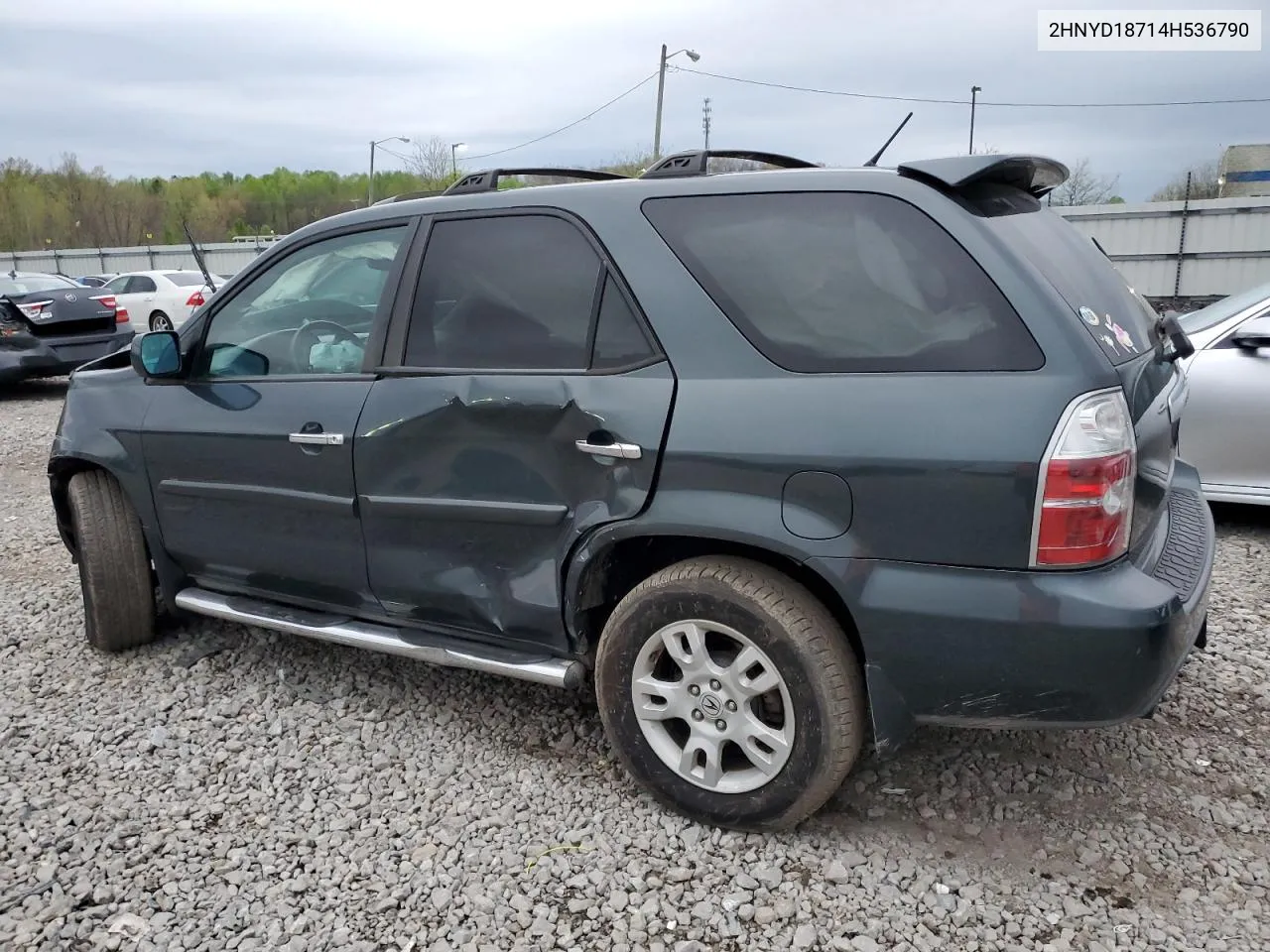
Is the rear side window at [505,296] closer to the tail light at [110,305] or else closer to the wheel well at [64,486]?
the wheel well at [64,486]

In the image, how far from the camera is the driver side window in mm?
3236

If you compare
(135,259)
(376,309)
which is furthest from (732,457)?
(135,259)

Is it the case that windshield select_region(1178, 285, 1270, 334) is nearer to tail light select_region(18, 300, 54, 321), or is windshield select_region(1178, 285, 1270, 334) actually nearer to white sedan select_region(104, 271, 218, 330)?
tail light select_region(18, 300, 54, 321)

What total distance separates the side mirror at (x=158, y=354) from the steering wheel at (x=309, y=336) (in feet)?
1.53

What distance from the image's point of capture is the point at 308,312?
3467mm

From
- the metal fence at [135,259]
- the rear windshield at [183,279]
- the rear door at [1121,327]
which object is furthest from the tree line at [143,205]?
the rear door at [1121,327]

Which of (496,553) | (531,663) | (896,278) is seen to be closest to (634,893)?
(531,663)

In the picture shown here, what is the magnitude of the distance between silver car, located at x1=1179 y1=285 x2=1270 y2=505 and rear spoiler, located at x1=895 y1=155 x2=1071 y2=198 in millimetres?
2792

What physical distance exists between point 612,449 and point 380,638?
44.6 inches

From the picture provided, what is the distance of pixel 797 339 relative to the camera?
2.47 meters

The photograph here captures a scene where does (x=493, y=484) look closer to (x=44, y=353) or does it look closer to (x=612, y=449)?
(x=612, y=449)

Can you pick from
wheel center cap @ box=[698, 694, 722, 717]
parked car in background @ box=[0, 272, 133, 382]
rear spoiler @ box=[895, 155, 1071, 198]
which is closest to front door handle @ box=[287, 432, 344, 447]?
wheel center cap @ box=[698, 694, 722, 717]

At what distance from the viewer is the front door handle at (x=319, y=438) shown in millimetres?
3102

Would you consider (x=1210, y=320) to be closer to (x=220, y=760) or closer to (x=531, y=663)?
(x=531, y=663)
